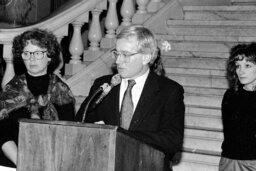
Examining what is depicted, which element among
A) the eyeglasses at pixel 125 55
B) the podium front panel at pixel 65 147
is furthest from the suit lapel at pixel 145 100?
the podium front panel at pixel 65 147

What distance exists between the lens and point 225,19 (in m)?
6.89

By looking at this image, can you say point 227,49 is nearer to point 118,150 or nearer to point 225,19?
point 225,19

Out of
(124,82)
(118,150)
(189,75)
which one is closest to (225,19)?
(189,75)

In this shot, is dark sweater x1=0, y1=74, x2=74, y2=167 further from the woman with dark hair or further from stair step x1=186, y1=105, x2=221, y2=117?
stair step x1=186, y1=105, x2=221, y2=117

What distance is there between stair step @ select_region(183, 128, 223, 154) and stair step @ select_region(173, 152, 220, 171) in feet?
0.28

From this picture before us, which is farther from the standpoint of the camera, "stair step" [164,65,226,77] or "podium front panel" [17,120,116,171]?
"stair step" [164,65,226,77]

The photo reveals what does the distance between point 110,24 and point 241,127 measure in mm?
2442

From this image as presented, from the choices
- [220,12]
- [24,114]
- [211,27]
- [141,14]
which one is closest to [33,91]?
[24,114]

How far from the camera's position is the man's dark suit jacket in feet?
11.3

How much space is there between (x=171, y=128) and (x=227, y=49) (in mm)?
3039

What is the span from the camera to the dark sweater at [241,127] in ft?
14.2

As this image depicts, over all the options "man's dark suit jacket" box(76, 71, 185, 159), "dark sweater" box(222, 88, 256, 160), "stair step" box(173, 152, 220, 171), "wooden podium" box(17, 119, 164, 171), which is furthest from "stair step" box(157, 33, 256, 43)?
"wooden podium" box(17, 119, 164, 171)

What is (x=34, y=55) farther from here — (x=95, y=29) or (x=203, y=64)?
(x=203, y=64)

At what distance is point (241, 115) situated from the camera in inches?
175
